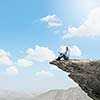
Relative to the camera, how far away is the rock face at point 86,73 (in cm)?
3466

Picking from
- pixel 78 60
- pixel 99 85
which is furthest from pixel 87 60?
pixel 99 85

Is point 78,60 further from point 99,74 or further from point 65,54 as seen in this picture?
point 99,74

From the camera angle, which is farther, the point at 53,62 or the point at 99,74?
the point at 53,62

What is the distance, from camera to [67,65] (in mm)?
37219

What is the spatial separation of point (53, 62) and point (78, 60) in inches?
133

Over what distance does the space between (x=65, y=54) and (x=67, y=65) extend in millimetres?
1413

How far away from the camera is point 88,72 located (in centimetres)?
A: 3512

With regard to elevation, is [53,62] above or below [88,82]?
above

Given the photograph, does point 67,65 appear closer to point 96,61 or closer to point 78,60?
point 78,60

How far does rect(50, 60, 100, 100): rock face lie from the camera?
114ft

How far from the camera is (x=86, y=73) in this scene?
116 feet

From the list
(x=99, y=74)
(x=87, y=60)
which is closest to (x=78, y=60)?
(x=87, y=60)

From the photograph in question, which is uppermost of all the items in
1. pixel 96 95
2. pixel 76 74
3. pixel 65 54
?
pixel 65 54

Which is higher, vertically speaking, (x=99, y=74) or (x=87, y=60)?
(x=87, y=60)
